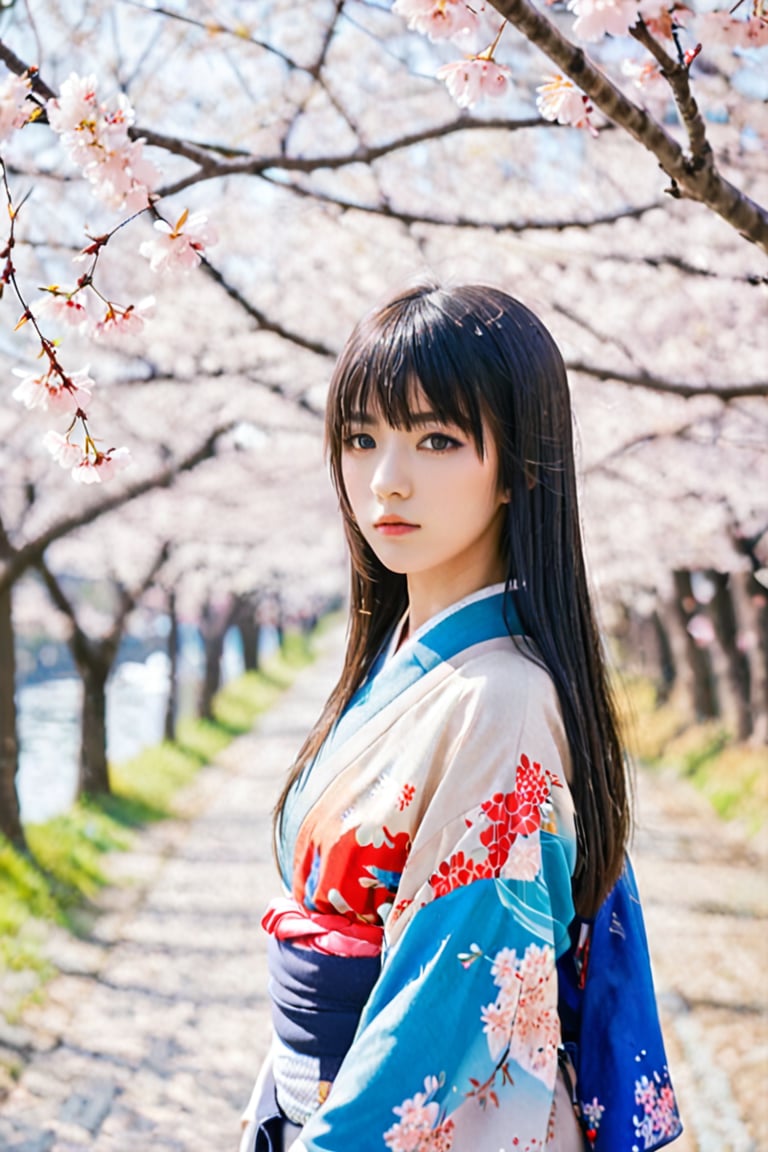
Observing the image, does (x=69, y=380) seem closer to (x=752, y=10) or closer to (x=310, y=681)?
(x=752, y=10)

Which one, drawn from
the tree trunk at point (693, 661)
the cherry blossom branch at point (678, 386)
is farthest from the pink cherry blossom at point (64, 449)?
the tree trunk at point (693, 661)

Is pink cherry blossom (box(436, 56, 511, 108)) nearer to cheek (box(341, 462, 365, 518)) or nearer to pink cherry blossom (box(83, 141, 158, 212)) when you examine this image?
pink cherry blossom (box(83, 141, 158, 212))

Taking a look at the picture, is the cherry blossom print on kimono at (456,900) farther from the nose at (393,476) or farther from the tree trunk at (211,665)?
the tree trunk at (211,665)

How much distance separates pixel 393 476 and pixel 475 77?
1.01 metres

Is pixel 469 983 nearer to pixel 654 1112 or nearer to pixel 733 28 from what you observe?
pixel 654 1112

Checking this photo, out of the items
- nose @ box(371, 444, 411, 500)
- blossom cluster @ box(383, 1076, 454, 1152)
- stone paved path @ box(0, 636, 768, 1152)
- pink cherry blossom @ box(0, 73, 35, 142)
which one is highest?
pink cherry blossom @ box(0, 73, 35, 142)

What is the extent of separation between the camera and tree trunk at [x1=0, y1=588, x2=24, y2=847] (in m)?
7.19

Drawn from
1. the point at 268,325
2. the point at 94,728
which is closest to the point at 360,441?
the point at 268,325

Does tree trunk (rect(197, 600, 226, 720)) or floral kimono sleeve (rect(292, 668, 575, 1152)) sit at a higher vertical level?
tree trunk (rect(197, 600, 226, 720))

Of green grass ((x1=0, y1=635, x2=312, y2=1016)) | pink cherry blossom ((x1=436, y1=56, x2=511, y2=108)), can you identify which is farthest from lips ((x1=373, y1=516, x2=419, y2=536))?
green grass ((x1=0, y1=635, x2=312, y2=1016))

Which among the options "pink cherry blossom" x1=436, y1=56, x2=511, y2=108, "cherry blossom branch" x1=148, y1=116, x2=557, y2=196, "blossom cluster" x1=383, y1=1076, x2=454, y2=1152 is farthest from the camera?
"cherry blossom branch" x1=148, y1=116, x2=557, y2=196

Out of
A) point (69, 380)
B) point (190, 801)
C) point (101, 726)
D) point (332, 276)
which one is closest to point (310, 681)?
point (190, 801)

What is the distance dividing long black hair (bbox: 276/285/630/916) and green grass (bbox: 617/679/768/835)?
559 cm

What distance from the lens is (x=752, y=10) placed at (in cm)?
220
